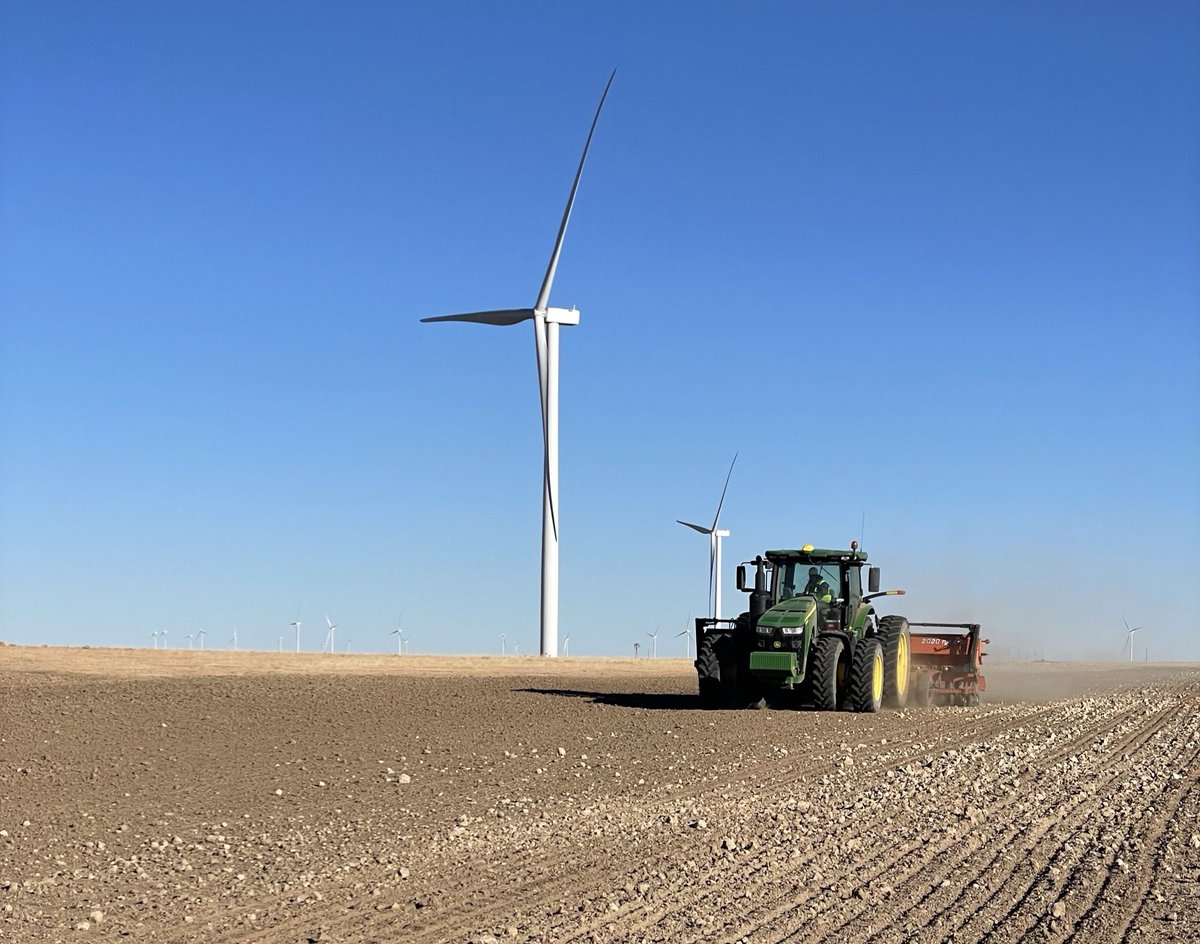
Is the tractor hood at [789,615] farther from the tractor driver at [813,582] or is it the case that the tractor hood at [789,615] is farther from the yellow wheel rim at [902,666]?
the yellow wheel rim at [902,666]

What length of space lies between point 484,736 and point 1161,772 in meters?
9.38

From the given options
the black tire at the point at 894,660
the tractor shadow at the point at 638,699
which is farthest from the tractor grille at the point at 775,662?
the black tire at the point at 894,660

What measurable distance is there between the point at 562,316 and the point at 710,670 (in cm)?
2395

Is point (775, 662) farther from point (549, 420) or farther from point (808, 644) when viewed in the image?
point (549, 420)

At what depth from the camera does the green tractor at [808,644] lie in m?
24.2

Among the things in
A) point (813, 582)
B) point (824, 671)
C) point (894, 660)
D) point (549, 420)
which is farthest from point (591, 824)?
point (549, 420)

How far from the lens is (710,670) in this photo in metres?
25.6

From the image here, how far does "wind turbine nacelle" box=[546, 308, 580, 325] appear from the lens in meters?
47.5

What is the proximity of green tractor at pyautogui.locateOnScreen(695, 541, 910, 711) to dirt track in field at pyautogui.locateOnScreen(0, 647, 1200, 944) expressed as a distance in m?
0.72

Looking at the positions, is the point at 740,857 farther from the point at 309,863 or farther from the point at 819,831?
the point at 309,863

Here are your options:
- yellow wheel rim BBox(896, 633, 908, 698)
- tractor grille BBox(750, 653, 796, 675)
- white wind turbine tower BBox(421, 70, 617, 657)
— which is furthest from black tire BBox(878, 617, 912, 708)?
white wind turbine tower BBox(421, 70, 617, 657)

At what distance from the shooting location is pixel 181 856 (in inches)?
462

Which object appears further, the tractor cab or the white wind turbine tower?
the white wind turbine tower

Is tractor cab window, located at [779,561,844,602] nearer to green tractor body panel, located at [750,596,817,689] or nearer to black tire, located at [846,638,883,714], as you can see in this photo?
black tire, located at [846,638,883,714]
